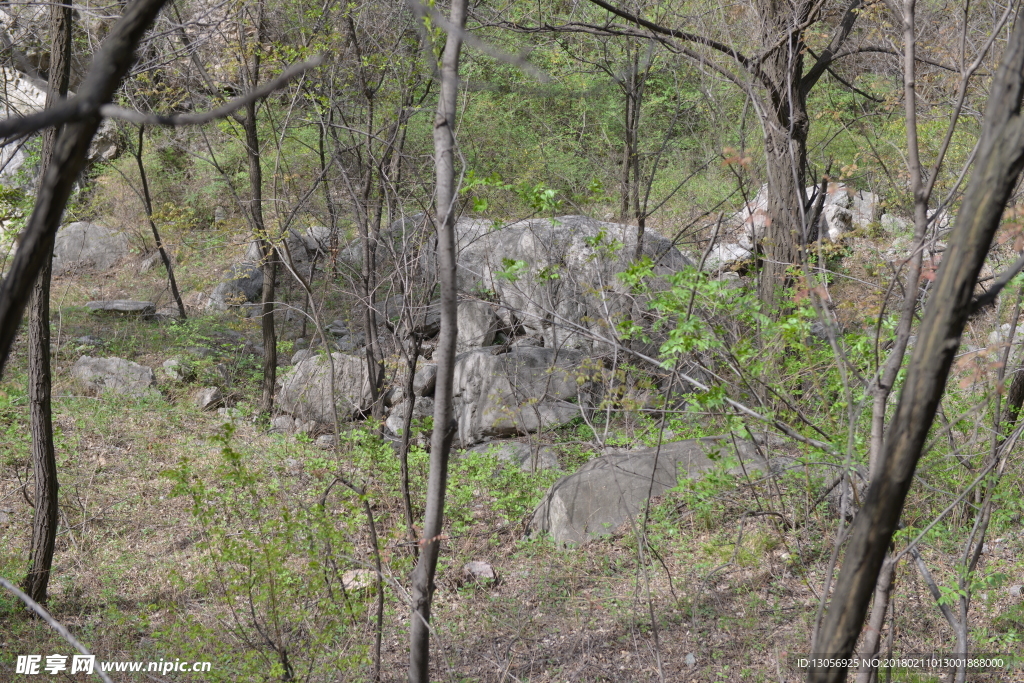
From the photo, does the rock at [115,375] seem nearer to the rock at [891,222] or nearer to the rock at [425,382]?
the rock at [425,382]

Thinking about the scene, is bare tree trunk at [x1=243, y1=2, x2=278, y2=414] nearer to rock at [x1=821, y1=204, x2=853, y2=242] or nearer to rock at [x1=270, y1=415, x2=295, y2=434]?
rock at [x1=270, y1=415, x2=295, y2=434]

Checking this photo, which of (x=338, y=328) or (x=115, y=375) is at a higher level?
(x=338, y=328)

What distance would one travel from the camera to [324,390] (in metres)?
9.43

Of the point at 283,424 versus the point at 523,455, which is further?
the point at 283,424

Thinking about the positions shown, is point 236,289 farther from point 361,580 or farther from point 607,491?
point 607,491

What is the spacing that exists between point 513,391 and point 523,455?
0.85m

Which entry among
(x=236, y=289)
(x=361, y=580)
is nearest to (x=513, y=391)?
(x=361, y=580)

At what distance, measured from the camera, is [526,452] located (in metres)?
7.98

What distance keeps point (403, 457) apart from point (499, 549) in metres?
2.09

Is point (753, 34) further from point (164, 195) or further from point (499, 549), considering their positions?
point (164, 195)

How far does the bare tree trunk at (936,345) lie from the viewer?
1.50 meters

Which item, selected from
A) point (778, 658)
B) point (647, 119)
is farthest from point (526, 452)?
point (647, 119)

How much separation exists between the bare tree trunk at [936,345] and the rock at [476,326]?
327 inches

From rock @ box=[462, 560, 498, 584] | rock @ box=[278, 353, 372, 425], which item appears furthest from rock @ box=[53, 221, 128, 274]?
rock @ box=[462, 560, 498, 584]
